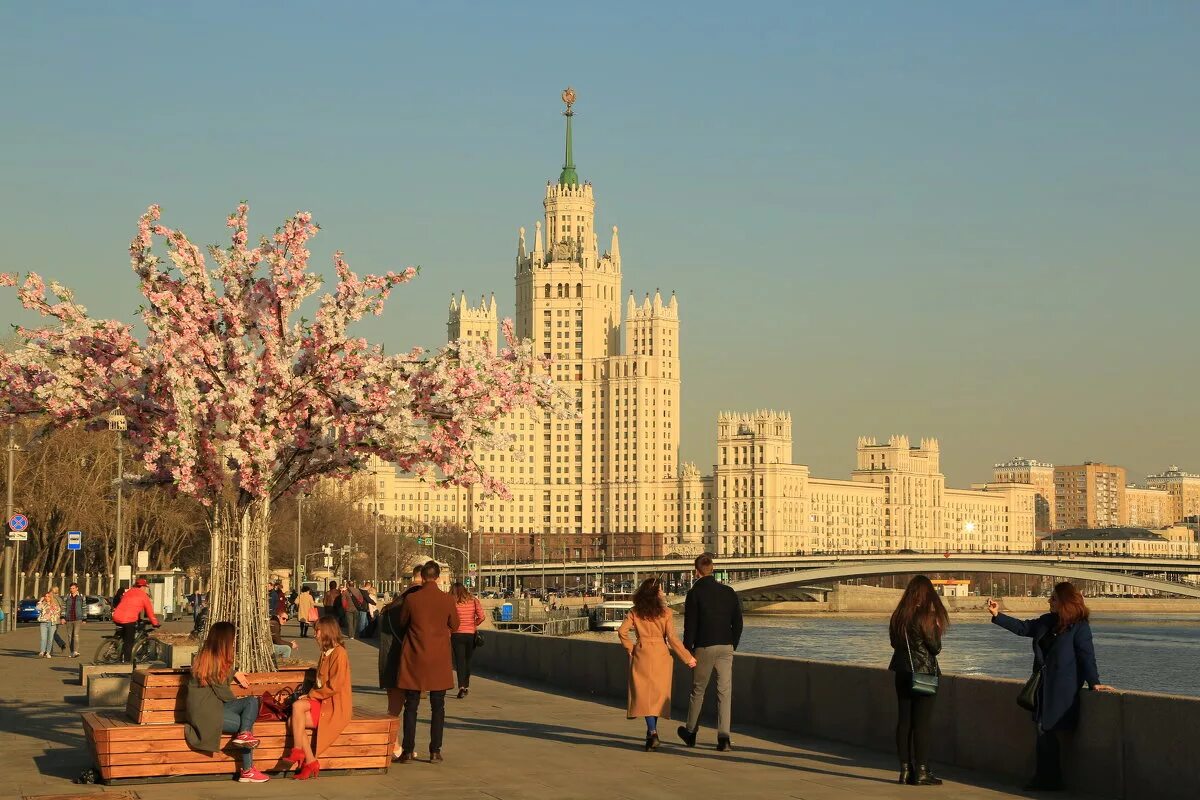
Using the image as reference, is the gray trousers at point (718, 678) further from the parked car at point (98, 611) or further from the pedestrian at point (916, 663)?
the parked car at point (98, 611)

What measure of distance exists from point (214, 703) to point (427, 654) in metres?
2.23

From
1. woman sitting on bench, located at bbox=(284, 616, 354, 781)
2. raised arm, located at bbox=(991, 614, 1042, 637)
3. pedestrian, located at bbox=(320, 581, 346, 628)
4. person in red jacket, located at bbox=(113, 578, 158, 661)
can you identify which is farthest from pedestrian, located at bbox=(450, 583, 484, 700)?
pedestrian, located at bbox=(320, 581, 346, 628)

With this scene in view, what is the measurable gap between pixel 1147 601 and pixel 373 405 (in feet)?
611

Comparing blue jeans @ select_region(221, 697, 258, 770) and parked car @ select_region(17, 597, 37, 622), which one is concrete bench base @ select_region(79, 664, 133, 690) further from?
parked car @ select_region(17, 597, 37, 622)

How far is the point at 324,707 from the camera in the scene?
14.9 metres

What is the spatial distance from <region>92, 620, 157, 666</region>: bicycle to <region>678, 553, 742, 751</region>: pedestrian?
38.5 ft

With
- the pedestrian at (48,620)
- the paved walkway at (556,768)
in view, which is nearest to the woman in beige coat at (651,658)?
the paved walkway at (556,768)

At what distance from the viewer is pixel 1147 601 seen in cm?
19250

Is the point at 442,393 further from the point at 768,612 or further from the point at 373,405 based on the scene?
the point at 768,612

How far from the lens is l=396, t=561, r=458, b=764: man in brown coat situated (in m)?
15.8

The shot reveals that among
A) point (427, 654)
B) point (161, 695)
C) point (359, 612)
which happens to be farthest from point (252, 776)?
point (359, 612)

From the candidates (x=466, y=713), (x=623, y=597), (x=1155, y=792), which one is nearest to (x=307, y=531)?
(x=623, y=597)

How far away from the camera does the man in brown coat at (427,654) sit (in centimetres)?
1577

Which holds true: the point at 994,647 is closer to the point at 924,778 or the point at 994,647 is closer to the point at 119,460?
the point at 119,460
